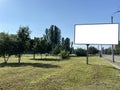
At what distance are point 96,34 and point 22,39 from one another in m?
11.1

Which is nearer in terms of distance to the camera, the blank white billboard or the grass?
the grass

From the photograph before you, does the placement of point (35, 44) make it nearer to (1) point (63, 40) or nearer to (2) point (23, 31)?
(2) point (23, 31)

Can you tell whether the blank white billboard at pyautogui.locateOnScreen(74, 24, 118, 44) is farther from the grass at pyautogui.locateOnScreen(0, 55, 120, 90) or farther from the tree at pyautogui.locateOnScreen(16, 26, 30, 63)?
the grass at pyautogui.locateOnScreen(0, 55, 120, 90)

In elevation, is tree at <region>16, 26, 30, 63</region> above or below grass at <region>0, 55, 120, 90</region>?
above

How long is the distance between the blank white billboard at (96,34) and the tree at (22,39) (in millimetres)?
7559

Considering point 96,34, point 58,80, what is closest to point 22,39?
point 96,34

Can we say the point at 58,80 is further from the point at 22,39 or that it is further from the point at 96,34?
the point at 22,39

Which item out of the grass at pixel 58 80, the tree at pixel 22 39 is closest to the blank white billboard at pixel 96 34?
the tree at pixel 22 39

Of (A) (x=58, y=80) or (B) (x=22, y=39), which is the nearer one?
(A) (x=58, y=80)

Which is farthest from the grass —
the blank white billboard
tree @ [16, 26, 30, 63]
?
tree @ [16, 26, 30, 63]

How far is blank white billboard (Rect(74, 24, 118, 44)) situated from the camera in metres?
32.3

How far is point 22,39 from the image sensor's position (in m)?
37.8

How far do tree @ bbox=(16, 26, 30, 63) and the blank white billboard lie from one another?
7559mm

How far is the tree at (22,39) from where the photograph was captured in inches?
1416
